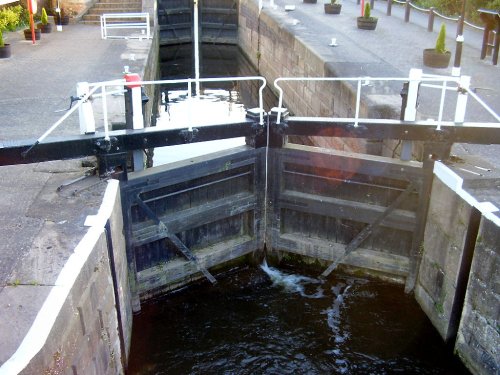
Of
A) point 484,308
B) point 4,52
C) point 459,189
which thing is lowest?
point 484,308

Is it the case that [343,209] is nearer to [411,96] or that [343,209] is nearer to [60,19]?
[411,96]

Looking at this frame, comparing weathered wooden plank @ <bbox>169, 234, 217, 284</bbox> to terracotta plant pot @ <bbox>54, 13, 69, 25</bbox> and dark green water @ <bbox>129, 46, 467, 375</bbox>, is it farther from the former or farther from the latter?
terracotta plant pot @ <bbox>54, 13, 69, 25</bbox>

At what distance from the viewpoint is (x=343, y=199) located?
7.72m

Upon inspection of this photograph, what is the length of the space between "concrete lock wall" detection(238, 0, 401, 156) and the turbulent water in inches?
104

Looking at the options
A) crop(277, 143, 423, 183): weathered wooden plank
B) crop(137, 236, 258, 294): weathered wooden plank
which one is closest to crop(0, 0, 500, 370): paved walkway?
crop(277, 143, 423, 183): weathered wooden plank

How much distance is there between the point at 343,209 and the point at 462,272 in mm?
1955

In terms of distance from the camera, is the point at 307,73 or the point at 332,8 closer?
the point at 307,73

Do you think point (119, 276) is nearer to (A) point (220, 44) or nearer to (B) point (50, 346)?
(B) point (50, 346)

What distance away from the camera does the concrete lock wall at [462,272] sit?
5.60 meters

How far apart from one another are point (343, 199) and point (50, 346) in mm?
4818

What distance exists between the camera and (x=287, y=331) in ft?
22.3

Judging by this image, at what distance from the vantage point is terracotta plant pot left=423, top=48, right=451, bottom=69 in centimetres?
1184

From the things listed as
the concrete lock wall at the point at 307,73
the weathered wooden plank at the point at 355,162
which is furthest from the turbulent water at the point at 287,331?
the concrete lock wall at the point at 307,73

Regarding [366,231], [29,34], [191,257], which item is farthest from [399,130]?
[29,34]
